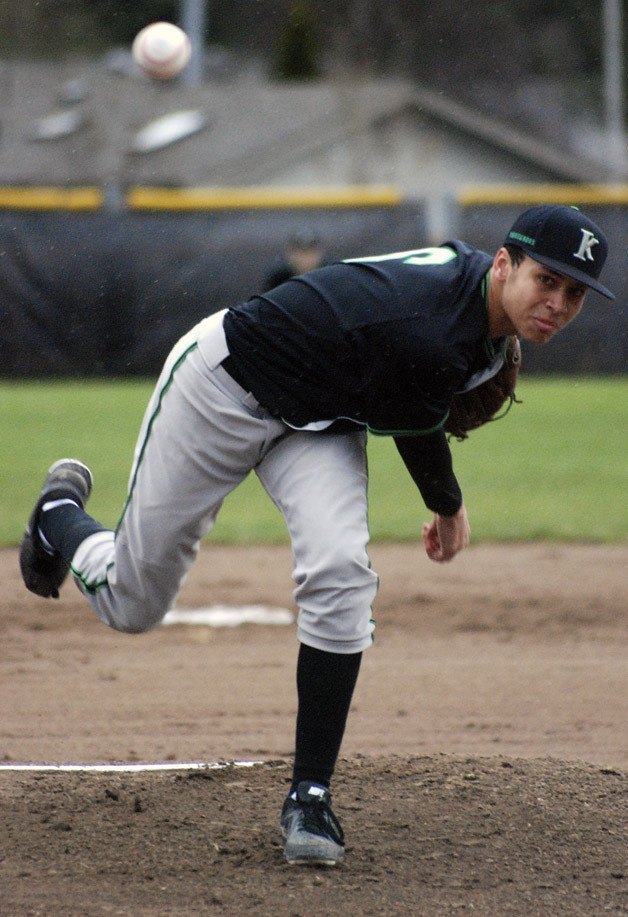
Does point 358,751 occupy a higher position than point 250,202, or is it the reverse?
point 358,751

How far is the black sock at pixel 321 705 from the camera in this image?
9.52ft

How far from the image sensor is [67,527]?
11.6 feet

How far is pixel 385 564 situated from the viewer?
674 cm

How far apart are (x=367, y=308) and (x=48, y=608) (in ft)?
11.1

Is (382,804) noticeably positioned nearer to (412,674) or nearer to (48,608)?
(412,674)

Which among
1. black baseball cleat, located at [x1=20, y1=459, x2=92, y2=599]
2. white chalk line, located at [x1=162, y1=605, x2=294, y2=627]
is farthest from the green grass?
black baseball cleat, located at [x1=20, y1=459, x2=92, y2=599]

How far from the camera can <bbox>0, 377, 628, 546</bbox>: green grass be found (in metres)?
7.64

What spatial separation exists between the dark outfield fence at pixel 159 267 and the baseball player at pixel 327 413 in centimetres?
1173

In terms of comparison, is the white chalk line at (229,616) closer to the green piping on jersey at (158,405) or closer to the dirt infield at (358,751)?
the dirt infield at (358,751)

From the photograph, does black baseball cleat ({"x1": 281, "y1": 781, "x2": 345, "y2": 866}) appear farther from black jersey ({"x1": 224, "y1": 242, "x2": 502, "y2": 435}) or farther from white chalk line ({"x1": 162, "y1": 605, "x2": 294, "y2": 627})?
white chalk line ({"x1": 162, "y1": 605, "x2": 294, "y2": 627})

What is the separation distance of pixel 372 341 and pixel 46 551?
1.28m

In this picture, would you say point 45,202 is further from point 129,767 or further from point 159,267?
point 129,767

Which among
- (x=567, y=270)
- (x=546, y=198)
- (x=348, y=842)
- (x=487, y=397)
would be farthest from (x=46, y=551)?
(x=546, y=198)

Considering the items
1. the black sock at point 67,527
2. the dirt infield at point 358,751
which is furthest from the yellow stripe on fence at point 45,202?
the black sock at point 67,527
